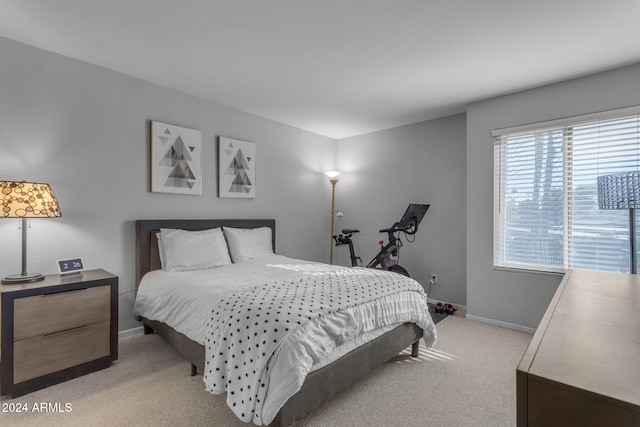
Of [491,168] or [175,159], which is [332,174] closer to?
[491,168]

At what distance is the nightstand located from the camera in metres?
2.03

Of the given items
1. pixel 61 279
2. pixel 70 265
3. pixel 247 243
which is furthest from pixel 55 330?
pixel 247 243

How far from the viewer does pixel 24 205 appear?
7.25ft

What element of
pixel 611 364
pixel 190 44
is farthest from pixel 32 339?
pixel 611 364

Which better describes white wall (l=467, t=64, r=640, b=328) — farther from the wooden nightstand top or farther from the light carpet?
the wooden nightstand top

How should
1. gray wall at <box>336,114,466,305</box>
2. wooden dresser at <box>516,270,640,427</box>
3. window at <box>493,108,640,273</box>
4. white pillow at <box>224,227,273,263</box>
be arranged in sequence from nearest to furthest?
wooden dresser at <box>516,270,640,427</box> → window at <box>493,108,640,273</box> → white pillow at <box>224,227,273,263</box> → gray wall at <box>336,114,466,305</box>

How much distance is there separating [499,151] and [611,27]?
1.41m

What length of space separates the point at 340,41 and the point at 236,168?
6.96 ft

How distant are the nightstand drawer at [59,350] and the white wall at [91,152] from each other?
0.67 meters

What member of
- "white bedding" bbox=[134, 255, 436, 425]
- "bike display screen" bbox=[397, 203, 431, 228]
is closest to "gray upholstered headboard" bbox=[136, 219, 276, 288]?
"white bedding" bbox=[134, 255, 436, 425]

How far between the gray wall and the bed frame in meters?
1.84

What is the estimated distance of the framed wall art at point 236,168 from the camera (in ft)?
12.6

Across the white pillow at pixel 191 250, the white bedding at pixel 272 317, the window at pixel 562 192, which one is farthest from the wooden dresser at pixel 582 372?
the white pillow at pixel 191 250

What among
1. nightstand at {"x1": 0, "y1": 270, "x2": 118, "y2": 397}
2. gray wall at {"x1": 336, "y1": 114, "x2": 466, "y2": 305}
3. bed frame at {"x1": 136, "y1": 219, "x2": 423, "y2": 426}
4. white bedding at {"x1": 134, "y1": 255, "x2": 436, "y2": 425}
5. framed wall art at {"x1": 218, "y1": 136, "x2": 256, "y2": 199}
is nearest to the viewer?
white bedding at {"x1": 134, "y1": 255, "x2": 436, "y2": 425}
